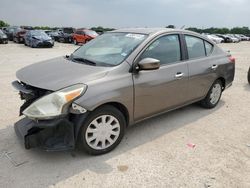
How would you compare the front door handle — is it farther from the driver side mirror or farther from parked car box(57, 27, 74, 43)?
parked car box(57, 27, 74, 43)

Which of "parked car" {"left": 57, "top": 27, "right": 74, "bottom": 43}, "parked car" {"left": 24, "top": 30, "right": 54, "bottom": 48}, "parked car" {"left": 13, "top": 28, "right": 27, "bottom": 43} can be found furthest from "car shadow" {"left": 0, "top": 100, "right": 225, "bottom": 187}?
"parked car" {"left": 57, "top": 27, "right": 74, "bottom": 43}

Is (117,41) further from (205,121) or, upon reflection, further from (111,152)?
(205,121)

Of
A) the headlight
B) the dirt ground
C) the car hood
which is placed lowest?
the dirt ground

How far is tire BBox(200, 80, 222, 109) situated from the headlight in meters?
3.03

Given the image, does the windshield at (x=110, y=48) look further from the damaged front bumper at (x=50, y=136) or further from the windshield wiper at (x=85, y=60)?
the damaged front bumper at (x=50, y=136)

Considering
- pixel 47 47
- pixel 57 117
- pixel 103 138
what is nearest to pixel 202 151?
pixel 103 138

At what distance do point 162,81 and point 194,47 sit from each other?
1247mm

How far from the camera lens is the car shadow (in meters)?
2.97

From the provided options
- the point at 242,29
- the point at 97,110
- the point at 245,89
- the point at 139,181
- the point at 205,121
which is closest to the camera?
the point at 139,181

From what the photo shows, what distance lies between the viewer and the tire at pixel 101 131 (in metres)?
3.23

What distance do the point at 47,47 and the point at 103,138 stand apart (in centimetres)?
1988

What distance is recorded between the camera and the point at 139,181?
2.95 meters

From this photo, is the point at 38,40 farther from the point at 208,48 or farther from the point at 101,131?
the point at 101,131

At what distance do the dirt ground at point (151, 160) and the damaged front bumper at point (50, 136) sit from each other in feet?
0.88
